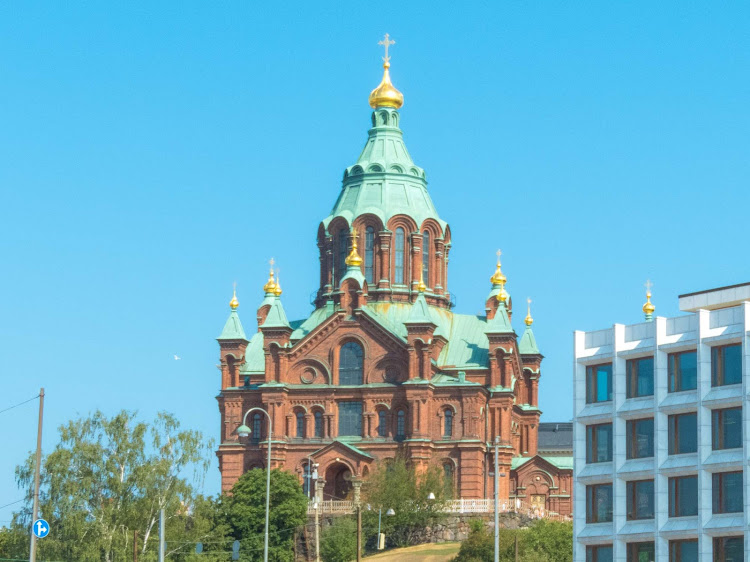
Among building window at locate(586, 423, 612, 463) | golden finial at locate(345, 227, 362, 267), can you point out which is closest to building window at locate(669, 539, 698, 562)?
building window at locate(586, 423, 612, 463)

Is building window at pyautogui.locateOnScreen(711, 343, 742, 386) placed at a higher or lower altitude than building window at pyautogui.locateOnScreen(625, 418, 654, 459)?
higher

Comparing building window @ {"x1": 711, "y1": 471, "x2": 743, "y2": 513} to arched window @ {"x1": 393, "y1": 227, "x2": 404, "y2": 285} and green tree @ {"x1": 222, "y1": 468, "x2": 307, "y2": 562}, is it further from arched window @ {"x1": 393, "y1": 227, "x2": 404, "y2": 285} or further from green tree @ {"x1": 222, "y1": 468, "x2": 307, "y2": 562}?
arched window @ {"x1": 393, "y1": 227, "x2": 404, "y2": 285}

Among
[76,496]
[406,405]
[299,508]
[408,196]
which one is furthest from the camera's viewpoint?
[408,196]

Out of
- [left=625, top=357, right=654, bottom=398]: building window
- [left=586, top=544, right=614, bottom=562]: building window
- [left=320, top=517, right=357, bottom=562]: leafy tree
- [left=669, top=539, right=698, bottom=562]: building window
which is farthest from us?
[left=320, top=517, right=357, bottom=562]: leafy tree

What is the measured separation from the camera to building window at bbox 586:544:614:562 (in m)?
83.6

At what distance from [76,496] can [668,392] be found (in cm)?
3896

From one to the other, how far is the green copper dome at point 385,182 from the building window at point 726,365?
52809 mm

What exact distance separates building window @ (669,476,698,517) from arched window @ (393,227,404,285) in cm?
5283

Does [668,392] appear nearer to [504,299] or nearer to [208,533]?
[208,533]

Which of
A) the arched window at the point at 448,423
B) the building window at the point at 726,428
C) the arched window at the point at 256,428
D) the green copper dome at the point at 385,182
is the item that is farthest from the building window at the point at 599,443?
the green copper dome at the point at 385,182

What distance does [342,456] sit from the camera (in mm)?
123875

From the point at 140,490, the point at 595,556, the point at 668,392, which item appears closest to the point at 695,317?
the point at 668,392

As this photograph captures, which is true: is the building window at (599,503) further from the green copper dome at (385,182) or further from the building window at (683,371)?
the green copper dome at (385,182)

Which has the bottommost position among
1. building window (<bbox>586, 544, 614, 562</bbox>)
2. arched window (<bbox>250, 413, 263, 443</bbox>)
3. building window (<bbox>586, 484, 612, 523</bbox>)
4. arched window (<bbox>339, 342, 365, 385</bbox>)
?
building window (<bbox>586, 544, 614, 562</bbox>)
